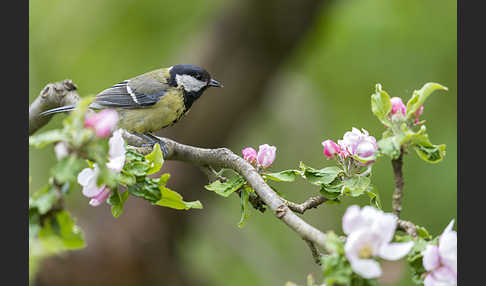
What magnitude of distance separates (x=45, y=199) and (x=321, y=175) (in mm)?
720

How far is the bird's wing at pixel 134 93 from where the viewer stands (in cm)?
279

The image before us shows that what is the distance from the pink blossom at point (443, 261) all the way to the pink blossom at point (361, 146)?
0.26 meters

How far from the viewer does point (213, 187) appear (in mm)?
1505

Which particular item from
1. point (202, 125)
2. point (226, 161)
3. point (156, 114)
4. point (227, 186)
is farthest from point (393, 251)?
point (202, 125)

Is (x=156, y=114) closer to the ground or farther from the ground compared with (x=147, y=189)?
closer to the ground

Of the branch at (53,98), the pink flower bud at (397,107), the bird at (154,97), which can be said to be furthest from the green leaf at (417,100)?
the bird at (154,97)

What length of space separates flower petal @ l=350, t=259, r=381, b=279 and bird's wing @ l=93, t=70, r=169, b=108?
6.35ft

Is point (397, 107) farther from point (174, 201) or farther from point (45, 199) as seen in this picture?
point (45, 199)

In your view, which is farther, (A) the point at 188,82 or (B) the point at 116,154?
(A) the point at 188,82

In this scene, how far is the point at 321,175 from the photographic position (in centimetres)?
150

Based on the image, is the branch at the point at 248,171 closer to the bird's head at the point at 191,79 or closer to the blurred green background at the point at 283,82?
the bird's head at the point at 191,79

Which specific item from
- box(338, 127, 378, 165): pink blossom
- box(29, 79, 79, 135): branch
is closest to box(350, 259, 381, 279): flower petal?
box(338, 127, 378, 165): pink blossom

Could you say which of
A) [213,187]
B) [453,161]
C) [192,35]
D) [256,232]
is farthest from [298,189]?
[213,187]

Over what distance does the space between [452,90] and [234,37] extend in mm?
1926
